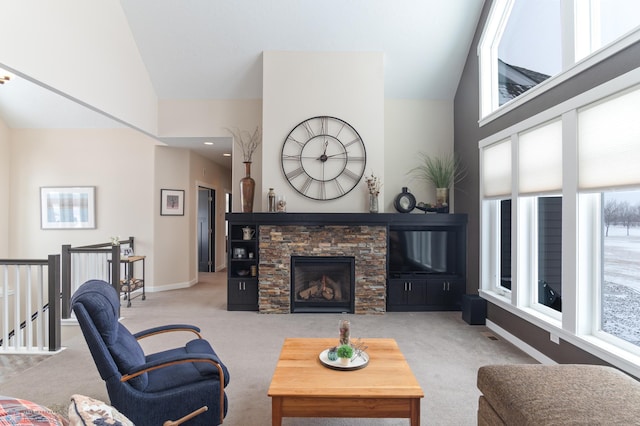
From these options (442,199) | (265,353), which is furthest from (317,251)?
(442,199)

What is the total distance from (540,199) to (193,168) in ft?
19.4

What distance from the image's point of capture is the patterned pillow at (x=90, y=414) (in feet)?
3.14

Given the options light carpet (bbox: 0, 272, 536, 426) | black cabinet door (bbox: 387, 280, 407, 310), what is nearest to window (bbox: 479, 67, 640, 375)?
light carpet (bbox: 0, 272, 536, 426)

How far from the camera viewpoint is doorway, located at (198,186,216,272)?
26.7ft

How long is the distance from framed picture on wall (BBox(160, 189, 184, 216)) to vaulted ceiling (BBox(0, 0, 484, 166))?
5.74ft

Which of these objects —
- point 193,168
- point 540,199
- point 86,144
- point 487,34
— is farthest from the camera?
point 193,168

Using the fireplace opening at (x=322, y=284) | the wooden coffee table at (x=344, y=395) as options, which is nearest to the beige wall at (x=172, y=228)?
the fireplace opening at (x=322, y=284)

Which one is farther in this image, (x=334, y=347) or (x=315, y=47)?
(x=315, y=47)

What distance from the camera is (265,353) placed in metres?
3.39

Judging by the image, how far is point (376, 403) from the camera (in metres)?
1.92

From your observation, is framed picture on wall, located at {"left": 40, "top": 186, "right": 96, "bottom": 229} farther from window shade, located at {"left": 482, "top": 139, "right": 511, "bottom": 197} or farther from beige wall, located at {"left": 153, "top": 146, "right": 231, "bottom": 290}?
window shade, located at {"left": 482, "top": 139, "right": 511, "bottom": 197}

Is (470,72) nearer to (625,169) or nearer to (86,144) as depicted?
(625,169)

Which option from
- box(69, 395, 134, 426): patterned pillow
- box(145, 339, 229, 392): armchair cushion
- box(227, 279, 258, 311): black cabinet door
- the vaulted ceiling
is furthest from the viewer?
box(227, 279, 258, 311): black cabinet door

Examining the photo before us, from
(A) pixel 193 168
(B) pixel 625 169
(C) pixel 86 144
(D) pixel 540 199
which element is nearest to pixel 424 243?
(D) pixel 540 199
